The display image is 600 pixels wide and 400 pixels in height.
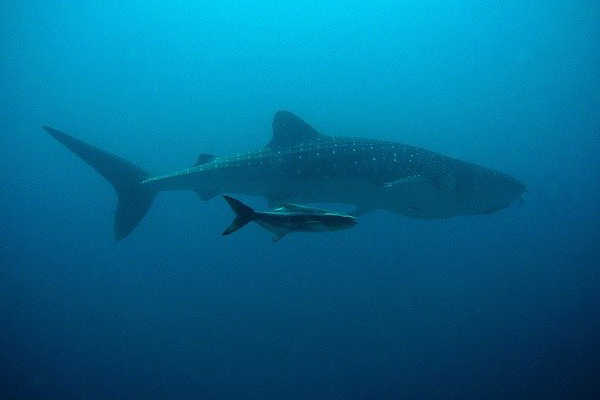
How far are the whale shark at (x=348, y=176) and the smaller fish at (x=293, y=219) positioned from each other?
314 centimetres

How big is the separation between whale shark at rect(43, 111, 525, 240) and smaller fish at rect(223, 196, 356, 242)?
314 centimetres

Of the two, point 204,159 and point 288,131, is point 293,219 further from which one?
point 204,159

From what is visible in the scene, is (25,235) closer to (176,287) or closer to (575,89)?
(176,287)

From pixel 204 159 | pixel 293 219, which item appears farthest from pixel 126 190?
pixel 293 219

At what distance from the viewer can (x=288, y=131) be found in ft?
17.8

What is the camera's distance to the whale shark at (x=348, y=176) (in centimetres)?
497

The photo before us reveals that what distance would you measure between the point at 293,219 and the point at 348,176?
330cm

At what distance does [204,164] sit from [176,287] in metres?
13.3

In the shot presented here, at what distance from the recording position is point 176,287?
16.6 meters

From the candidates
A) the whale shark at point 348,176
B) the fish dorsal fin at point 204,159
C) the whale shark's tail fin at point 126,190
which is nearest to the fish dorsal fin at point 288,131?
the whale shark at point 348,176

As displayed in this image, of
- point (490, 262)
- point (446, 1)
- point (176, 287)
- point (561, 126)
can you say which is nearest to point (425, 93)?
point (446, 1)

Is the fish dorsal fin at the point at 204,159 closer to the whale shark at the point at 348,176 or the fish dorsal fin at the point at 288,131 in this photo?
the whale shark at the point at 348,176

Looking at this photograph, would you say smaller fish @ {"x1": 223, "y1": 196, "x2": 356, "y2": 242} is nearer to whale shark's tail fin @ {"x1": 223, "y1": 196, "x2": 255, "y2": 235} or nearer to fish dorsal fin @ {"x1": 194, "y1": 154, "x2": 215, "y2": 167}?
whale shark's tail fin @ {"x1": 223, "y1": 196, "x2": 255, "y2": 235}

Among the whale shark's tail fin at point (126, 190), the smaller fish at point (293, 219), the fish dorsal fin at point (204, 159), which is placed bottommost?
the smaller fish at point (293, 219)
